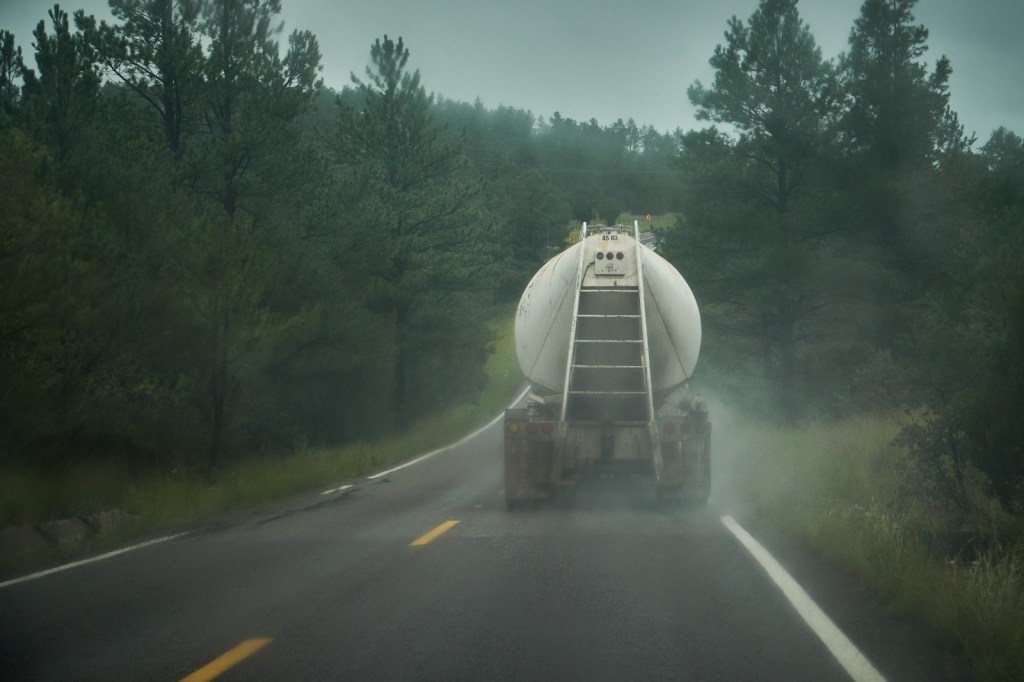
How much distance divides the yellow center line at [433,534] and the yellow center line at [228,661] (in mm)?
4198

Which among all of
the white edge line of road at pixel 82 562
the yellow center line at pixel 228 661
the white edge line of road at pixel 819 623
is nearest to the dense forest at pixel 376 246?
the white edge line of road at pixel 819 623

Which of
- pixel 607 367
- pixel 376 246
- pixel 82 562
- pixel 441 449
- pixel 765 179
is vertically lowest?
pixel 441 449

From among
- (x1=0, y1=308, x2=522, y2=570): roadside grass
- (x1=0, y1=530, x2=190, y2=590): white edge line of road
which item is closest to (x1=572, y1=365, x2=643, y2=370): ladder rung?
(x1=0, y1=530, x2=190, y2=590): white edge line of road

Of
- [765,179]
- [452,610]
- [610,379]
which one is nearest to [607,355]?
[610,379]

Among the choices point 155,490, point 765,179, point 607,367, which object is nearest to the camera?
point 607,367

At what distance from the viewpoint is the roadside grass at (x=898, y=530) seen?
19.9 feet

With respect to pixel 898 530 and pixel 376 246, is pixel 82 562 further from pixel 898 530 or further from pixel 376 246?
pixel 376 246

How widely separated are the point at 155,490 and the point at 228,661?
10.3 metres

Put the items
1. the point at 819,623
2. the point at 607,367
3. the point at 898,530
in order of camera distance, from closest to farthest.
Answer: the point at 819,623, the point at 898,530, the point at 607,367

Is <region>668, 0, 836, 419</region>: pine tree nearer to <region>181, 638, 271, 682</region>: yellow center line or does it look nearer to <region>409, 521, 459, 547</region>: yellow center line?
<region>409, 521, 459, 547</region>: yellow center line

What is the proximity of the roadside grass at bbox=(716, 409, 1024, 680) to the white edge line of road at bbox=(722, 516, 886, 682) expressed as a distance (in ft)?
1.77

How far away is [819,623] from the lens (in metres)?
6.79

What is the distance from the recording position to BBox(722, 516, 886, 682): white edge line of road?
566cm

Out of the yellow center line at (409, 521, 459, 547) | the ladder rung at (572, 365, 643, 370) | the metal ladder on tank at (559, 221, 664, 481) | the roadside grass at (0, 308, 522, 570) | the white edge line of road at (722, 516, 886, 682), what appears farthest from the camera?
the metal ladder on tank at (559, 221, 664, 481)
